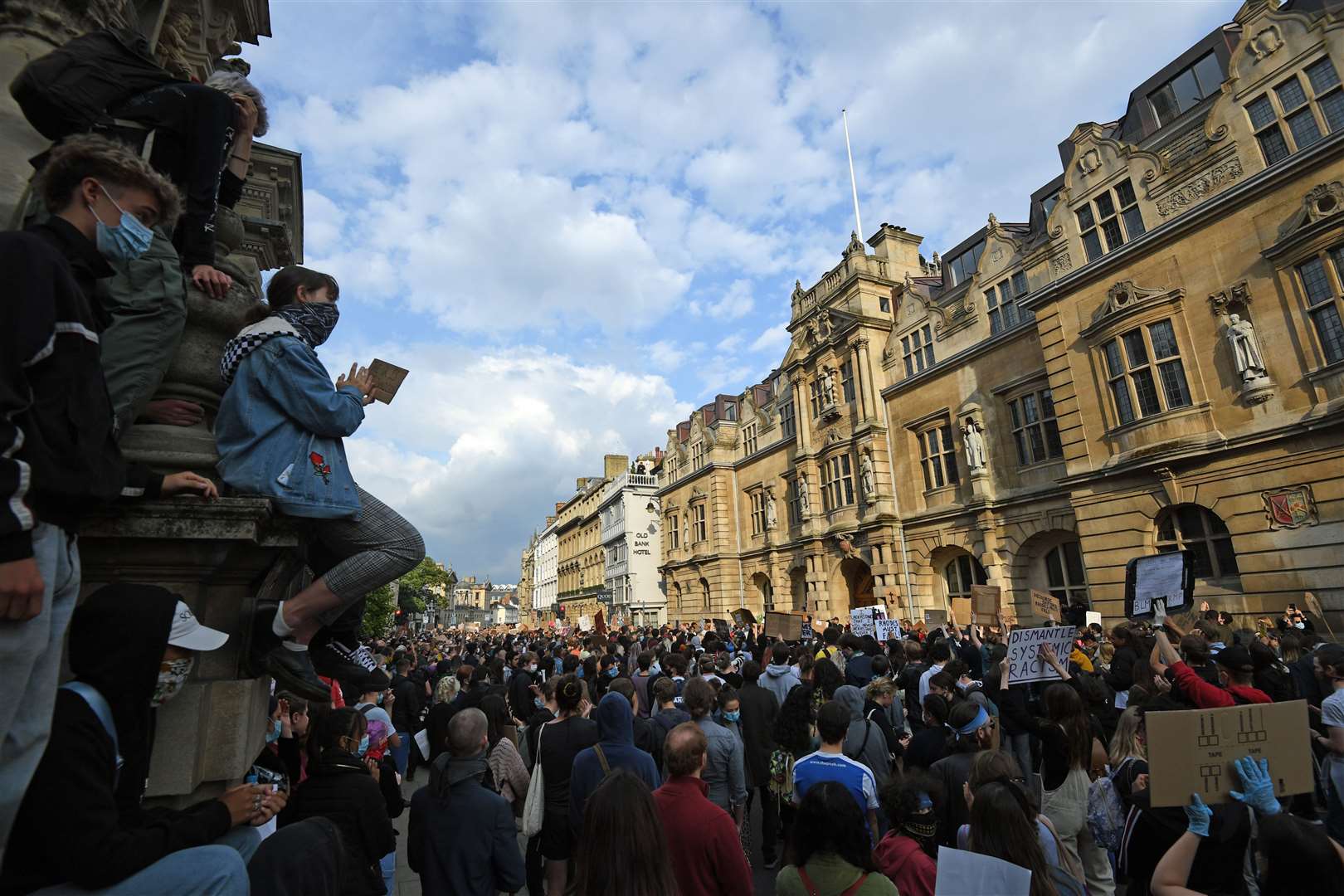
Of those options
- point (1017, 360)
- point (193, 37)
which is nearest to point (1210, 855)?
point (193, 37)

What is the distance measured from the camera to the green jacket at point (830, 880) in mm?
2422

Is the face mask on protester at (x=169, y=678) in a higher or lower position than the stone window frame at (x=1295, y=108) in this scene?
lower

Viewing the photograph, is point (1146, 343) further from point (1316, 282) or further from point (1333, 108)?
point (1333, 108)

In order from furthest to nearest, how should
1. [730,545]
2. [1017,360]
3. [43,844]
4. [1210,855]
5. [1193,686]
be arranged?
[730,545], [1017,360], [1193,686], [1210,855], [43,844]

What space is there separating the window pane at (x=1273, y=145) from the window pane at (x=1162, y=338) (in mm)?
3825

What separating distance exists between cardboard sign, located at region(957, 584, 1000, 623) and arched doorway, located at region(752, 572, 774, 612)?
17746mm

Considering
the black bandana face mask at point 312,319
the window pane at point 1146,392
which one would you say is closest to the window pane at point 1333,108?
the window pane at point 1146,392

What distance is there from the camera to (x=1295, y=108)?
521 inches

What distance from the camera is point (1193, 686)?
168 inches

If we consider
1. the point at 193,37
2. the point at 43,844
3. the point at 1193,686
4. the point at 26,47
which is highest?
the point at 193,37

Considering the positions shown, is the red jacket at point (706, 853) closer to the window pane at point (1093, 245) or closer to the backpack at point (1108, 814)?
the backpack at point (1108, 814)

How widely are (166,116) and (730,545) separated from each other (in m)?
34.1

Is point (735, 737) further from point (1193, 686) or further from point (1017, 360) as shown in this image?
point (1017, 360)

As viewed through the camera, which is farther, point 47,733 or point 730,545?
point 730,545
